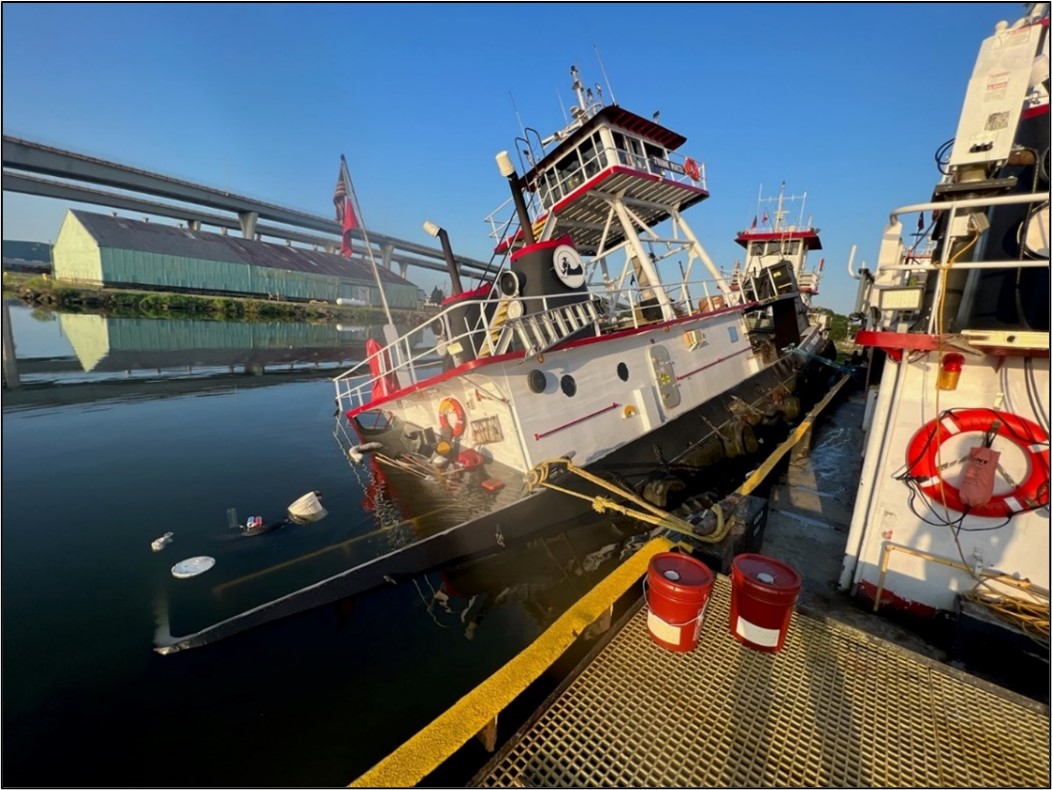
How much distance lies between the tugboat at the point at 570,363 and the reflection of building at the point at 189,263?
52314mm

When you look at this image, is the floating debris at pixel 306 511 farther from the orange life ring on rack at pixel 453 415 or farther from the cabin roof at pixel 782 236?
the cabin roof at pixel 782 236

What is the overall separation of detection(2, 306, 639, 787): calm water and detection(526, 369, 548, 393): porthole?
292cm

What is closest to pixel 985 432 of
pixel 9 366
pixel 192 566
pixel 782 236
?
pixel 192 566

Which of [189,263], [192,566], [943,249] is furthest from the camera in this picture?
[189,263]

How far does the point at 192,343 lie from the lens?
32438 mm

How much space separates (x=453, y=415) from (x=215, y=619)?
5.39 meters

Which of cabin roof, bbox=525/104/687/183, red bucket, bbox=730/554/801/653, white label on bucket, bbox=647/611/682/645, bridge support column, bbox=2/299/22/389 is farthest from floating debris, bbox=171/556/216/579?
bridge support column, bbox=2/299/22/389

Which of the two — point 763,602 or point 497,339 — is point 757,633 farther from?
point 497,339

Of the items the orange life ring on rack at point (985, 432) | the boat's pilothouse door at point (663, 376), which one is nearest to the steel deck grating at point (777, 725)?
the orange life ring on rack at point (985, 432)

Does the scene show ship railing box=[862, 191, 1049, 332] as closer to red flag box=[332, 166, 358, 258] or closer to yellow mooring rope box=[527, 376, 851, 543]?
yellow mooring rope box=[527, 376, 851, 543]

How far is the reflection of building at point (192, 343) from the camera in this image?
25.3m

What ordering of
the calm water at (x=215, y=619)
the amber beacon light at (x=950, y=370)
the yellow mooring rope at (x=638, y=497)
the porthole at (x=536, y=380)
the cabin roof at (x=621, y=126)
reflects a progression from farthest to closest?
the cabin roof at (x=621, y=126) → the porthole at (x=536, y=380) → the yellow mooring rope at (x=638, y=497) → the amber beacon light at (x=950, y=370) → the calm water at (x=215, y=619)

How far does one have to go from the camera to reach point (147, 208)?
59.8 meters

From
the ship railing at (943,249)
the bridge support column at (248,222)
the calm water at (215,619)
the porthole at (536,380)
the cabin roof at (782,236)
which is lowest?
the calm water at (215,619)
